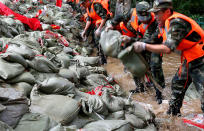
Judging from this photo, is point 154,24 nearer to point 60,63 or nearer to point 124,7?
point 60,63

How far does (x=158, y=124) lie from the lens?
8.61 feet

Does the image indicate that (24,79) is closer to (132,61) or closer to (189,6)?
(132,61)


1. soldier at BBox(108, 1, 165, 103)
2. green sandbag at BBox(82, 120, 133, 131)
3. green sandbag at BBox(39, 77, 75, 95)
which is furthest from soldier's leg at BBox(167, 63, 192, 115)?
green sandbag at BBox(39, 77, 75, 95)

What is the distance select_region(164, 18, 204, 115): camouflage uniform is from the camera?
1.88 m

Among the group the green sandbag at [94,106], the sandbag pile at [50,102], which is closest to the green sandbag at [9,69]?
the sandbag pile at [50,102]

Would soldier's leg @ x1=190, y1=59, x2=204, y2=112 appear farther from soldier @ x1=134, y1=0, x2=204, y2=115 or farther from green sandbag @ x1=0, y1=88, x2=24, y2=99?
green sandbag @ x1=0, y1=88, x2=24, y2=99

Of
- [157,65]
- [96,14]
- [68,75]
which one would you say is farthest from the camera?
[96,14]

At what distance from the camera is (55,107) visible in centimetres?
201

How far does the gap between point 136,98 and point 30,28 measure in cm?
322

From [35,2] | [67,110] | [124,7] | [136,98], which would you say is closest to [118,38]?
[67,110]

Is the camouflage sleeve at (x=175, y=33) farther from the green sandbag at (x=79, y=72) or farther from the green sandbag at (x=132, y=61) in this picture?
the green sandbag at (x=79, y=72)

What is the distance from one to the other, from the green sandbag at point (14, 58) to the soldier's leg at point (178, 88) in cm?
201

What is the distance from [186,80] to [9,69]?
2.15 meters

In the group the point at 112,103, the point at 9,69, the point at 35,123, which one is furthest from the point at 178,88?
the point at 9,69
